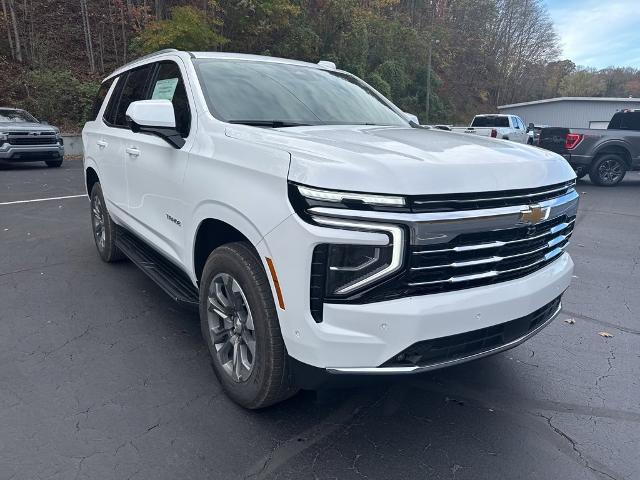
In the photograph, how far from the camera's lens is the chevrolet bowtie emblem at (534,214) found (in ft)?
7.90

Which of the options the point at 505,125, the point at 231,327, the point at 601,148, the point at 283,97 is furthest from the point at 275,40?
the point at 231,327

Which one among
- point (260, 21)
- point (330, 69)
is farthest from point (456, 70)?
point (330, 69)

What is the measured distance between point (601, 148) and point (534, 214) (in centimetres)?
1191

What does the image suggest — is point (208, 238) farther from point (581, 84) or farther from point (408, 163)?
point (581, 84)

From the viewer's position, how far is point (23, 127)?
13086mm

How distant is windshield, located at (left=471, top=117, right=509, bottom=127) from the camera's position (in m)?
21.2

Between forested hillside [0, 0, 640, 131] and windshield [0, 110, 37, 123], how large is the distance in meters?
5.53

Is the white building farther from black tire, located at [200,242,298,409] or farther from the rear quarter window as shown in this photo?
black tire, located at [200,242,298,409]

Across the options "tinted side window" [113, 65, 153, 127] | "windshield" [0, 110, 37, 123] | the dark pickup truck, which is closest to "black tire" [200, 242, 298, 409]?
"tinted side window" [113, 65, 153, 127]

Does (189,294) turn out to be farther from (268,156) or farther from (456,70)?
(456,70)

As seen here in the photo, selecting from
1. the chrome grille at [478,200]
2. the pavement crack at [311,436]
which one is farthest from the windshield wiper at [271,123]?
the pavement crack at [311,436]

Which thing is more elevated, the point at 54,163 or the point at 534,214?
the point at 534,214

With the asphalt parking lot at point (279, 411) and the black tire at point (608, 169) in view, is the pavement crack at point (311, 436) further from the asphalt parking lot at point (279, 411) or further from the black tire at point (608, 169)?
the black tire at point (608, 169)

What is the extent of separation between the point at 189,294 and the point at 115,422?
935mm
